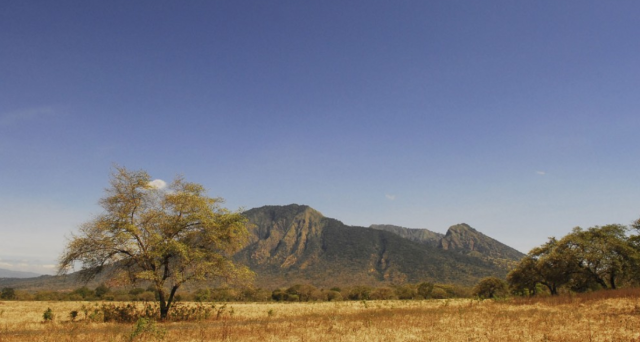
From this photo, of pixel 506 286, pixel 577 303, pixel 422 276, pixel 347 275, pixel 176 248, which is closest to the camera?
pixel 176 248

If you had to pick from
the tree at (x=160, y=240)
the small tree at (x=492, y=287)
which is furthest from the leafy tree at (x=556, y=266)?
the tree at (x=160, y=240)

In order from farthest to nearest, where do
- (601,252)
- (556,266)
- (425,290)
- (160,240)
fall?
(425,290) → (556,266) → (601,252) → (160,240)

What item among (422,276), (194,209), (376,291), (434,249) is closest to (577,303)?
(194,209)

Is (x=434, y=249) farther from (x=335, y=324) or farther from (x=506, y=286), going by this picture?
(x=335, y=324)

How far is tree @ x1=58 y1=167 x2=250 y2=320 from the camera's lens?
22656 mm

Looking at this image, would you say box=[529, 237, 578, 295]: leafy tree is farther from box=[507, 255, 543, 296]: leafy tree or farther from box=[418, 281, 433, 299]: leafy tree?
box=[418, 281, 433, 299]: leafy tree

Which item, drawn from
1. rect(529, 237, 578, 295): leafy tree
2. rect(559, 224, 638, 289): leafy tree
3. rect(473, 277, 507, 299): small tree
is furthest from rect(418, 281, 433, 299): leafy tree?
rect(559, 224, 638, 289): leafy tree

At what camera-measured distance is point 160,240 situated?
23250 mm

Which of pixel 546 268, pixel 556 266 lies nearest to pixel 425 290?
pixel 546 268

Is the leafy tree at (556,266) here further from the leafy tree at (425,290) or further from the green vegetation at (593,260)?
the leafy tree at (425,290)

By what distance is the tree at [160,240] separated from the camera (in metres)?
22.7

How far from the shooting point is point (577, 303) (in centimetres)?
2694

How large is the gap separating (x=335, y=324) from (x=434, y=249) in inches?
7667

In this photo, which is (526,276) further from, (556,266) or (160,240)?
(160,240)
